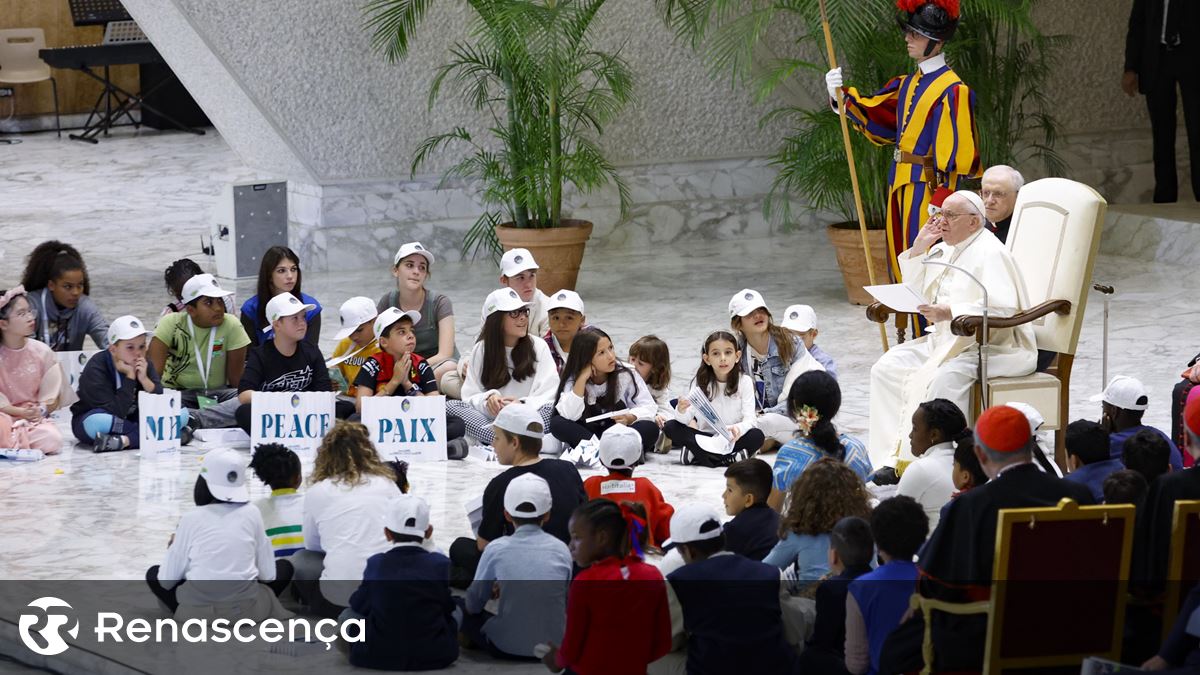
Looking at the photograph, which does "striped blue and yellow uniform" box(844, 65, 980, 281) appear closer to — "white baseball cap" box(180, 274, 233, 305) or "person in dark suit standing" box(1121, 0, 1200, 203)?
"white baseball cap" box(180, 274, 233, 305)

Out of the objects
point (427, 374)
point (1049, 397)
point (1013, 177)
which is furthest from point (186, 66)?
point (1049, 397)

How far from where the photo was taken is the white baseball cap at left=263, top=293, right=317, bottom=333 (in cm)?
722

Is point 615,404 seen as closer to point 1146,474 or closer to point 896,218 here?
point 896,218

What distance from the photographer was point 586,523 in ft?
14.6

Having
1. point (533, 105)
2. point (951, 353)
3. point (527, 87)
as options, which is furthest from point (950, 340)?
point (533, 105)

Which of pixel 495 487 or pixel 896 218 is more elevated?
pixel 896 218

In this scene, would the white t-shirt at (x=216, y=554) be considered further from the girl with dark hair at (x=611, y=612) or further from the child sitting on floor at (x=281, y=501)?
the girl with dark hair at (x=611, y=612)

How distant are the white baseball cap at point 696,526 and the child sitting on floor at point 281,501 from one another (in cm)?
141

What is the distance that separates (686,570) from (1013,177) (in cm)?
337

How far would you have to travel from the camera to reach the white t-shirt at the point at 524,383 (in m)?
7.26

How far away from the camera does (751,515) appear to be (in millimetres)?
5113

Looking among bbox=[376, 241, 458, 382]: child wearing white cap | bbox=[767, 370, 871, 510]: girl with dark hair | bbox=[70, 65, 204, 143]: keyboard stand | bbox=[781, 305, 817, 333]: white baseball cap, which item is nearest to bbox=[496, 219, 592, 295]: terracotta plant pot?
bbox=[376, 241, 458, 382]: child wearing white cap

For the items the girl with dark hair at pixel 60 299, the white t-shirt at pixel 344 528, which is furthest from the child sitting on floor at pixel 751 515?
the girl with dark hair at pixel 60 299

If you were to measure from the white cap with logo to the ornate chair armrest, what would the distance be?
2.43 m
